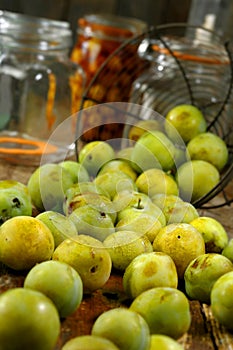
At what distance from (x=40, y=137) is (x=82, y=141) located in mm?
248

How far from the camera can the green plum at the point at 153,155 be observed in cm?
107

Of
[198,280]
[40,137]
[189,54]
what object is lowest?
[40,137]

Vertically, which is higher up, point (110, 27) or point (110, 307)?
point (110, 27)

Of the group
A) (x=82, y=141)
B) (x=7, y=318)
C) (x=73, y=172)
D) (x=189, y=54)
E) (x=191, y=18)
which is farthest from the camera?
(x=191, y=18)

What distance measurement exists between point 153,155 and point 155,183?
0.08 meters

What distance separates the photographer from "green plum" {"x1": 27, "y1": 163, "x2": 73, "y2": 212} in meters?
0.98

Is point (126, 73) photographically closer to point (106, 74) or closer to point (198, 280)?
point (106, 74)

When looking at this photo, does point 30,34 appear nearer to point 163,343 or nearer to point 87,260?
point 87,260

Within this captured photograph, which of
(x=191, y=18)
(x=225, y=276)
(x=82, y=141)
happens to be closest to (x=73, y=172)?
(x=82, y=141)

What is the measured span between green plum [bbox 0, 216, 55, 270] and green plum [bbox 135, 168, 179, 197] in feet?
0.93

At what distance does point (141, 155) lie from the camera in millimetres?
1077

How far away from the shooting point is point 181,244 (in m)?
0.81

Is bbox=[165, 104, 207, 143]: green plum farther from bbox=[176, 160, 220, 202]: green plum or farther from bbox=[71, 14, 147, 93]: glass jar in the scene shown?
bbox=[71, 14, 147, 93]: glass jar

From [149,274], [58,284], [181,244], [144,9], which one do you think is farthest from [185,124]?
[144,9]
